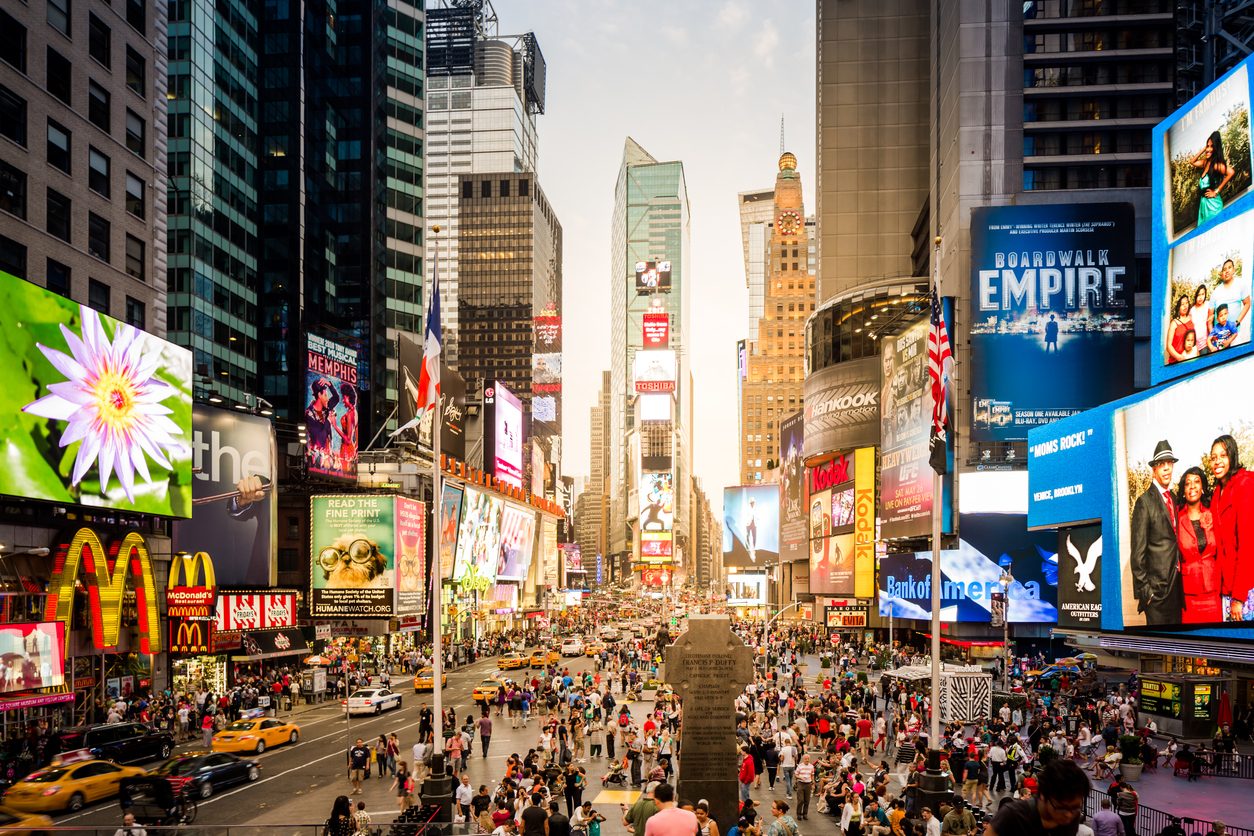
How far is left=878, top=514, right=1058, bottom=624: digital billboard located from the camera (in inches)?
2365

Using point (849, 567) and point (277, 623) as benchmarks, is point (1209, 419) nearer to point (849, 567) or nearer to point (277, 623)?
point (277, 623)

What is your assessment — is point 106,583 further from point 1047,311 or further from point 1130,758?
point 1047,311

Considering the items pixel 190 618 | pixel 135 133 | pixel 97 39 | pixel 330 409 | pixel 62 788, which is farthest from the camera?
pixel 330 409

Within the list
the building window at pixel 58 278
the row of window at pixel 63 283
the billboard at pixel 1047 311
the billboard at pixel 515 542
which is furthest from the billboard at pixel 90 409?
the billboard at pixel 515 542

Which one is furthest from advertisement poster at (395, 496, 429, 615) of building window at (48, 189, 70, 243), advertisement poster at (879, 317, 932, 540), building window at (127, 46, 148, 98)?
advertisement poster at (879, 317, 932, 540)

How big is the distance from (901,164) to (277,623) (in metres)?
88.5

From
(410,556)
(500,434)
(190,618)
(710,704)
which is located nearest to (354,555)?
(410,556)

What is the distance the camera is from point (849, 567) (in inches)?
3351

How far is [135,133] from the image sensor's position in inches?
1678

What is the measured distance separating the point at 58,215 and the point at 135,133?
23.1 ft

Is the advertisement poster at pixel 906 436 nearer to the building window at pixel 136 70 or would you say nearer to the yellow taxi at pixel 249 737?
the yellow taxi at pixel 249 737

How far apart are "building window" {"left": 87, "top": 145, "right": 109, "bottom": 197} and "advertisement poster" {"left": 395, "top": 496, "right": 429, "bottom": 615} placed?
27.2m

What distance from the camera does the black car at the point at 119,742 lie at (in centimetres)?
2962

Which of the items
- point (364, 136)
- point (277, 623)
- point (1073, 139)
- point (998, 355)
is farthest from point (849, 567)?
point (364, 136)
